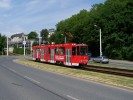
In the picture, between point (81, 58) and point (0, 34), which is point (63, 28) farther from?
point (81, 58)

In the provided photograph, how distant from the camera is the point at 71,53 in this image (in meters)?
43.5

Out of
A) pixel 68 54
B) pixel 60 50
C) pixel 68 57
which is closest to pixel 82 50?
pixel 68 54

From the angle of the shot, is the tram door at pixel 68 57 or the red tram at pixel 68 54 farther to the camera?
the tram door at pixel 68 57

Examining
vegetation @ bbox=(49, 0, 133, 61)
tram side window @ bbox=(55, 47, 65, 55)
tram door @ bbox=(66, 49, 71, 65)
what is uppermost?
vegetation @ bbox=(49, 0, 133, 61)

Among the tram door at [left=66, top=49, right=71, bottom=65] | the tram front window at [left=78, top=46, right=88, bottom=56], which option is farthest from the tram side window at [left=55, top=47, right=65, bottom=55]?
the tram front window at [left=78, top=46, right=88, bottom=56]

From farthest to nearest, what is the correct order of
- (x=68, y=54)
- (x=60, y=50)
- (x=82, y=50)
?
(x=60, y=50) < (x=68, y=54) < (x=82, y=50)

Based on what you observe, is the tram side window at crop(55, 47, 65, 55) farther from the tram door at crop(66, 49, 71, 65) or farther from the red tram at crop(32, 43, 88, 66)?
the tram door at crop(66, 49, 71, 65)

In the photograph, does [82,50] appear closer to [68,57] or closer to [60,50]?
[68,57]

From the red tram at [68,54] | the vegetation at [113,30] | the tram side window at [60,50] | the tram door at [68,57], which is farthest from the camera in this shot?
the vegetation at [113,30]

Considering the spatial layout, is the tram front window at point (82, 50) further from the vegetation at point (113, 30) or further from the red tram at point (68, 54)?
the vegetation at point (113, 30)

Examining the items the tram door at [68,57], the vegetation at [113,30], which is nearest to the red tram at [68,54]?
the tram door at [68,57]

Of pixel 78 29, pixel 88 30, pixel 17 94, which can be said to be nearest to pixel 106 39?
pixel 88 30

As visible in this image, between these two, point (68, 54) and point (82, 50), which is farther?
point (68, 54)

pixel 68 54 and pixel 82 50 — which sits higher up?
pixel 82 50
